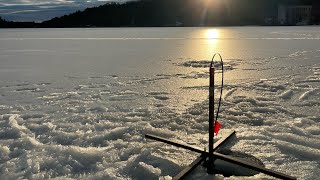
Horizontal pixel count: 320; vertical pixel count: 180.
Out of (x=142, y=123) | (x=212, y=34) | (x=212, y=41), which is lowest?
(x=142, y=123)

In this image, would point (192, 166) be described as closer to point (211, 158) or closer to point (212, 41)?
point (211, 158)

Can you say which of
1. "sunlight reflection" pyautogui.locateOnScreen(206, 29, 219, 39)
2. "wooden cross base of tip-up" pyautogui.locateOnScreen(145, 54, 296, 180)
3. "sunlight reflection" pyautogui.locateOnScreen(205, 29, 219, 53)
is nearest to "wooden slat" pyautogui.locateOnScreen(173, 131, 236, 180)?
"wooden cross base of tip-up" pyautogui.locateOnScreen(145, 54, 296, 180)

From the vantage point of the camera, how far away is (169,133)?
4.70 metres

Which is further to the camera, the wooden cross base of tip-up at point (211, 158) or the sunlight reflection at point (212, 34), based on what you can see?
the sunlight reflection at point (212, 34)

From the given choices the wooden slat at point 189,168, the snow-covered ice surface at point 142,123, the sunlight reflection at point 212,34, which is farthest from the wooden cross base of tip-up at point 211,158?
the sunlight reflection at point 212,34

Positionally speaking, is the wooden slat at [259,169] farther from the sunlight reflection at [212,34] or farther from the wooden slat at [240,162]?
the sunlight reflection at [212,34]

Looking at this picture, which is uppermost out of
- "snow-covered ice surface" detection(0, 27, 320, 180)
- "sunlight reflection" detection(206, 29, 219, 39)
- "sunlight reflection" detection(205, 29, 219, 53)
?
"sunlight reflection" detection(206, 29, 219, 39)

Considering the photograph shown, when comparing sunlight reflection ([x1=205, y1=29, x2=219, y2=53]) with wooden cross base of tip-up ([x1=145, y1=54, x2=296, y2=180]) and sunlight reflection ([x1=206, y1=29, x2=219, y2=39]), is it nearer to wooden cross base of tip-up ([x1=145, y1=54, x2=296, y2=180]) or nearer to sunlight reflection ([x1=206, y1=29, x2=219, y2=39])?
sunlight reflection ([x1=206, y1=29, x2=219, y2=39])

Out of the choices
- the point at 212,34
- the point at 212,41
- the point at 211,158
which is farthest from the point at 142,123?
the point at 212,34

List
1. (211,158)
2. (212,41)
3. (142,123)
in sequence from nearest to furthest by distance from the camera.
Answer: (211,158) < (142,123) < (212,41)

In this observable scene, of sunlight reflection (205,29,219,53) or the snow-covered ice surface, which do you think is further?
sunlight reflection (205,29,219,53)

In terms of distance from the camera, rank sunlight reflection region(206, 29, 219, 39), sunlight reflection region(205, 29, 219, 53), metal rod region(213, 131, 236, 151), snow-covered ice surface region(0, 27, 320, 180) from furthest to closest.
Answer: sunlight reflection region(206, 29, 219, 39), sunlight reflection region(205, 29, 219, 53), metal rod region(213, 131, 236, 151), snow-covered ice surface region(0, 27, 320, 180)

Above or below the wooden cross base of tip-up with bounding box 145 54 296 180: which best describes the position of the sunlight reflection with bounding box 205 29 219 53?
above

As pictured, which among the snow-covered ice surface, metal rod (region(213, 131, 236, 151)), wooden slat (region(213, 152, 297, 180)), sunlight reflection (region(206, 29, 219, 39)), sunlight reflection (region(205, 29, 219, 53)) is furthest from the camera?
sunlight reflection (region(206, 29, 219, 39))
